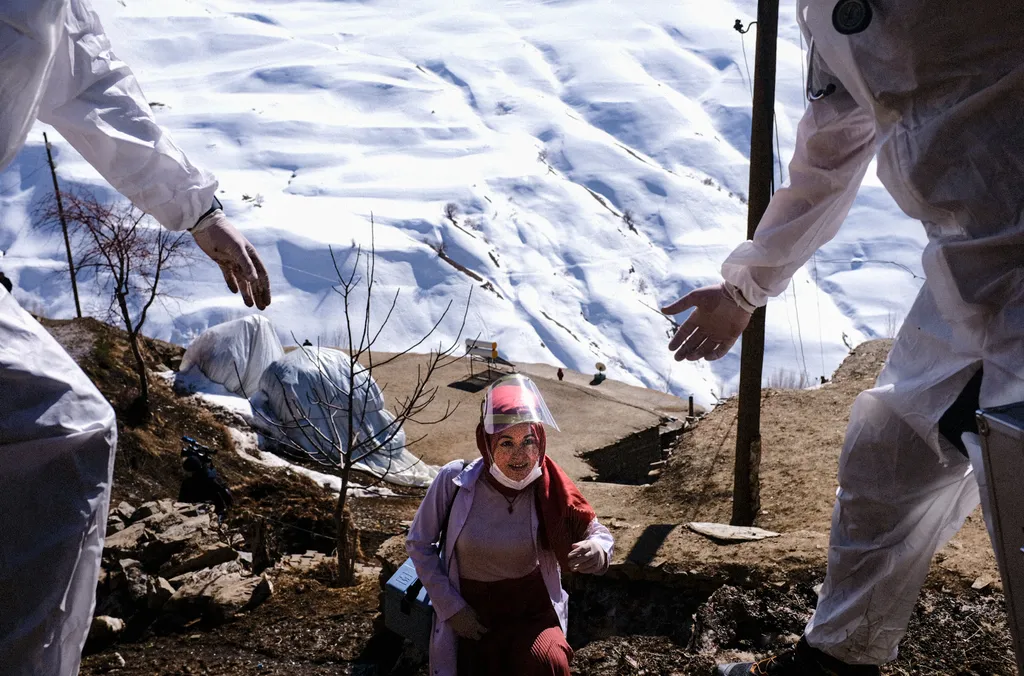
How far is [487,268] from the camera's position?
5003cm

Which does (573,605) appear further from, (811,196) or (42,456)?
(42,456)

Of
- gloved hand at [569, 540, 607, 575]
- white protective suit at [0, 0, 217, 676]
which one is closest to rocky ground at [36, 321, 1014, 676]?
gloved hand at [569, 540, 607, 575]

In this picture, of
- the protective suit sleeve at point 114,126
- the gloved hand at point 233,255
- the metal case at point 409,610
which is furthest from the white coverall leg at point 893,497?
the protective suit sleeve at point 114,126

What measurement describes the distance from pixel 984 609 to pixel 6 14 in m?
3.15

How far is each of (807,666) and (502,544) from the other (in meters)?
0.87

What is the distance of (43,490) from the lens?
1605 millimetres

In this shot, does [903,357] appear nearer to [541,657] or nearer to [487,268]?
[541,657]

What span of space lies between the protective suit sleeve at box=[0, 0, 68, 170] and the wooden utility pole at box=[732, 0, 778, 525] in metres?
5.16

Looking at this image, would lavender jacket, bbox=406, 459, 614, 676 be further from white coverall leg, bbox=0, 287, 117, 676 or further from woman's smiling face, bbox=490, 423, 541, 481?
white coverall leg, bbox=0, 287, 117, 676

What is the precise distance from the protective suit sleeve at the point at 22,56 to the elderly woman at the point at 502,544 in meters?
1.43

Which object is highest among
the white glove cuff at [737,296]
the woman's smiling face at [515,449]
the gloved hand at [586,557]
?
the white glove cuff at [737,296]

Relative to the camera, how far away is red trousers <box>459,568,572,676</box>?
8.68ft

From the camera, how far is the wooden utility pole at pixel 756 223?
676cm

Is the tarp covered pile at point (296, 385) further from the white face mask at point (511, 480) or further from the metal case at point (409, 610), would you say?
the white face mask at point (511, 480)
